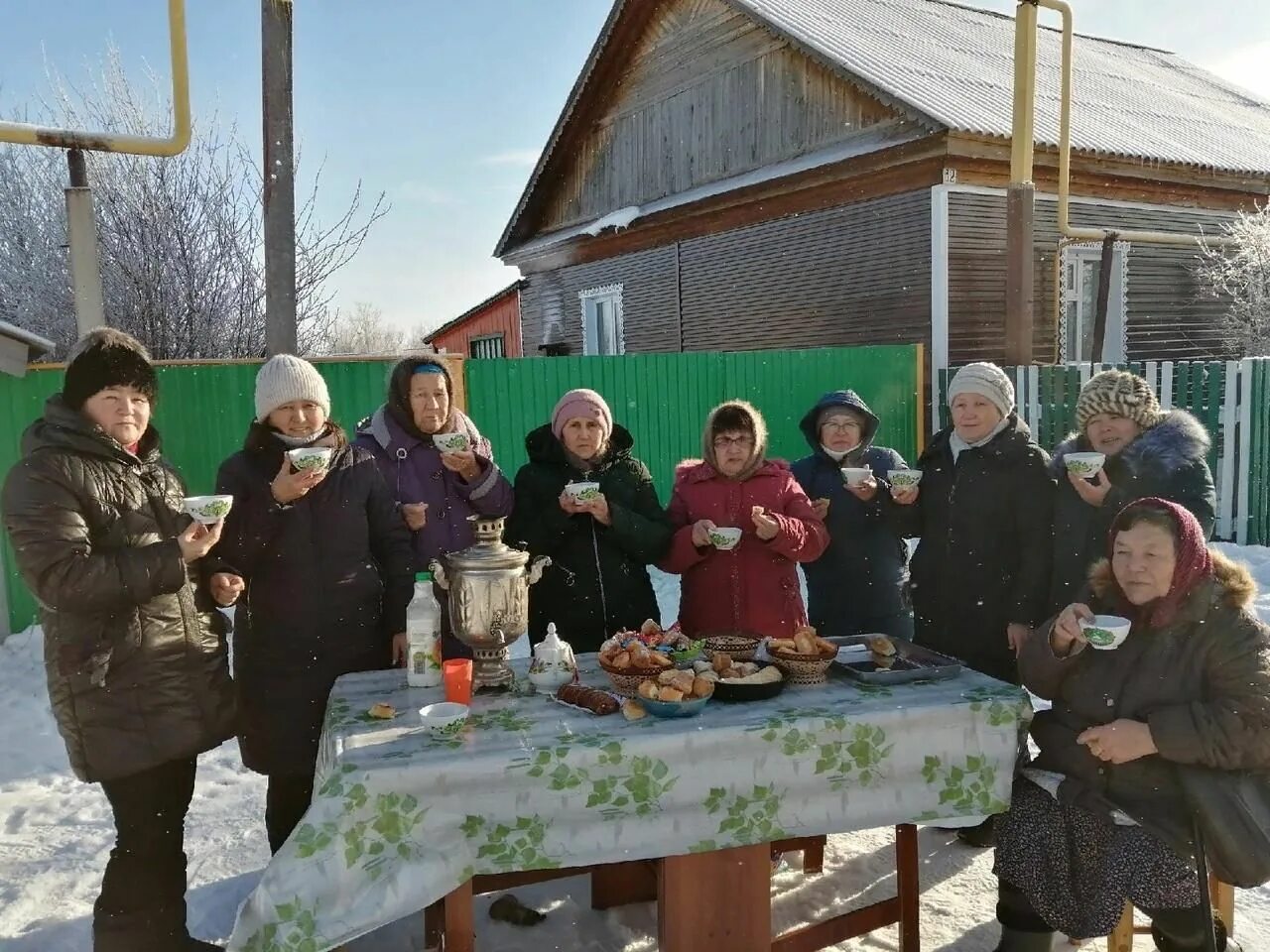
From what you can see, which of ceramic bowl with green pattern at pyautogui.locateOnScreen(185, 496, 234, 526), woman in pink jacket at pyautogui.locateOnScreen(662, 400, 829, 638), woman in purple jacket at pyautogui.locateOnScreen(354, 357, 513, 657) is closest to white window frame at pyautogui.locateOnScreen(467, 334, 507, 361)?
woman in purple jacket at pyautogui.locateOnScreen(354, 357, 513, 657)

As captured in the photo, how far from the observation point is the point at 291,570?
2832 mm

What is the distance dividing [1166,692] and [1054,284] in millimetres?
9911

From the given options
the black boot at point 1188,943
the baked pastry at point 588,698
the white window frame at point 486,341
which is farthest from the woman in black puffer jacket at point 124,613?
the white window frame at point 486,341

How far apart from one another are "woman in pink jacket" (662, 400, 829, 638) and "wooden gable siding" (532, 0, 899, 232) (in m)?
8.66

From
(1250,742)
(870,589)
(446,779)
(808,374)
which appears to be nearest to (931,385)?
(808,374)

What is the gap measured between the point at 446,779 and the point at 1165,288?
43.3 feet

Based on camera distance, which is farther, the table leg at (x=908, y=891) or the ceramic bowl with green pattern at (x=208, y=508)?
the table leg at (x=908, y=891)

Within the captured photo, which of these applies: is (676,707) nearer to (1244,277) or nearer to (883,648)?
(883,648)

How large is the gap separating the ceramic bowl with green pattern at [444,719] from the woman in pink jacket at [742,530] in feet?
4.10

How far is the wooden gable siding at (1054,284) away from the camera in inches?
416

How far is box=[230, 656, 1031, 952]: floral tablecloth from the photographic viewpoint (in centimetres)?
211

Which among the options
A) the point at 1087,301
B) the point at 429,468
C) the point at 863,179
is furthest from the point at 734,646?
the point at 1087,301

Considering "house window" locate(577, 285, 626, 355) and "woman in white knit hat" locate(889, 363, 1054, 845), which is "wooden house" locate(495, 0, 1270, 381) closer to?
"house window" locate(577, 285, 626, 355)

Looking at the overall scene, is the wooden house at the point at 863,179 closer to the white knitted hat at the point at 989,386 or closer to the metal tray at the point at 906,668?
the white knitted hat at the point at 989,386
